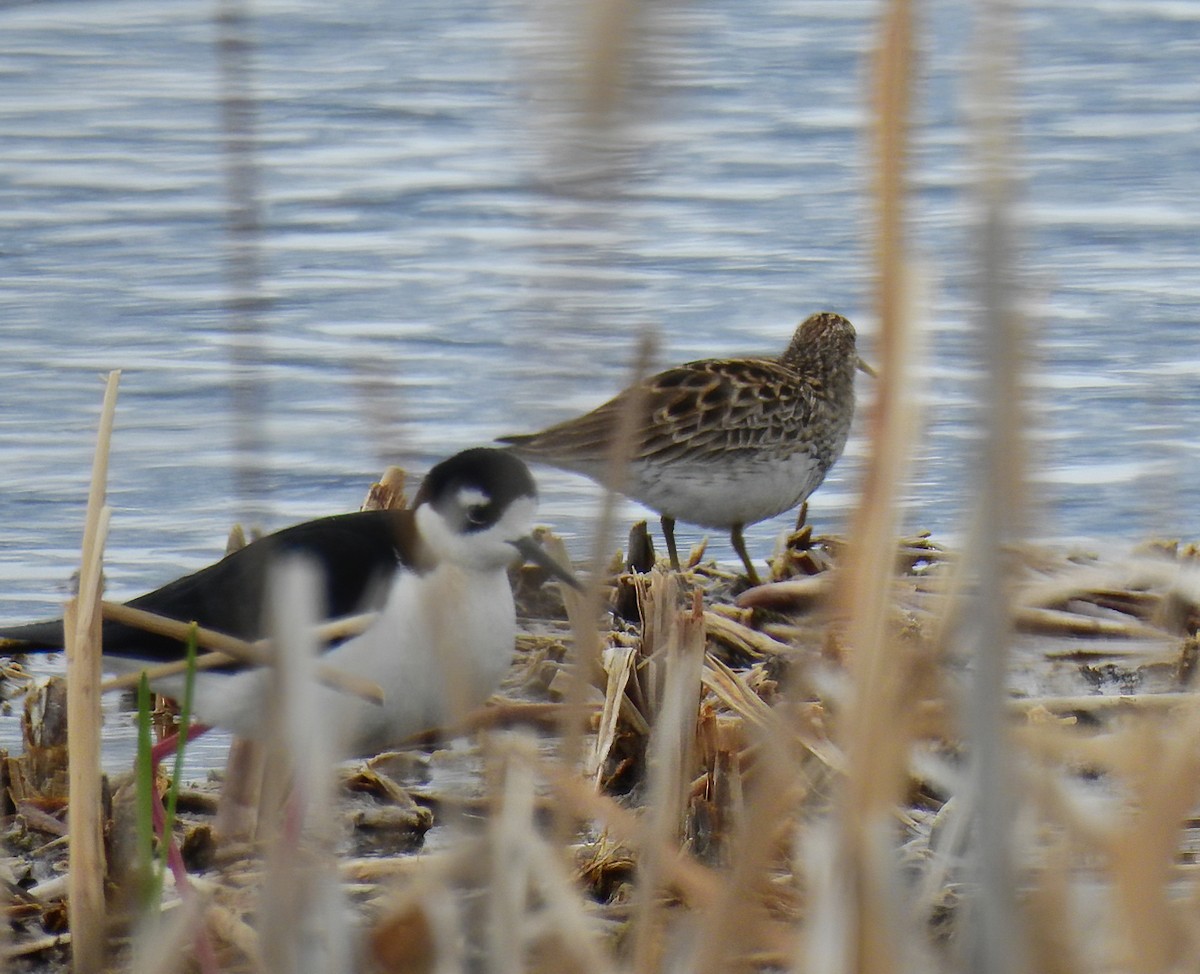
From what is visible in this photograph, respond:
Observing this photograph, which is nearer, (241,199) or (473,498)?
(241,199)

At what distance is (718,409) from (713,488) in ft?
0.97

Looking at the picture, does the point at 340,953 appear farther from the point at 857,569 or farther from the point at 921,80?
the point at 921,80

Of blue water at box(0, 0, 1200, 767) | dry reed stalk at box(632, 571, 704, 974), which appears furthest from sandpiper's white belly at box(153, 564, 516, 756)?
blue water at box(0, 0, 1200, 767)

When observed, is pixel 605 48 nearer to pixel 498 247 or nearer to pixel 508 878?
pixel 498 247

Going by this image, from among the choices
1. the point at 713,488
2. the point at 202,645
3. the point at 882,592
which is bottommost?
the point at 713,488

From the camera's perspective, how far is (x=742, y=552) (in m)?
5.91

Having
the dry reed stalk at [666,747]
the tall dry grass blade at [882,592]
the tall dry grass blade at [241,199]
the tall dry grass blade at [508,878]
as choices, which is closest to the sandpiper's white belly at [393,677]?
the dry reed stalk at [666,747]

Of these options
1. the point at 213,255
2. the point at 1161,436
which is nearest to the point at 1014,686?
the point at 1161,436

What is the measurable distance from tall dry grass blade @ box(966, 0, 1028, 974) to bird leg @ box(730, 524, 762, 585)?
13.9 feet

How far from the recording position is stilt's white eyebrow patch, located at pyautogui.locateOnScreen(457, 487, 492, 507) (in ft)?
13.4

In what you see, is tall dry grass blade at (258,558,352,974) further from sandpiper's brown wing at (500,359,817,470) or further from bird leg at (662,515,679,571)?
bird leg at (662,515,679,571)

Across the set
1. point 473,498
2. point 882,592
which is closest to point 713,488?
point 473,498

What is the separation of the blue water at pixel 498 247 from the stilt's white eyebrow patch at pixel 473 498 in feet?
1.62

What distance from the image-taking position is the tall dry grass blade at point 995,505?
126cm
